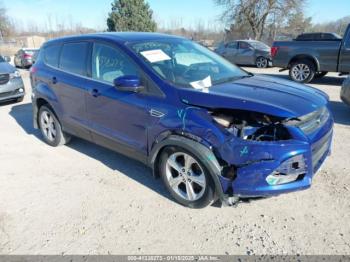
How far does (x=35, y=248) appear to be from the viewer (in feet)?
9.53

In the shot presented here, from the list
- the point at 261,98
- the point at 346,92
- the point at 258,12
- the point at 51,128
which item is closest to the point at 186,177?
the point at 261,98

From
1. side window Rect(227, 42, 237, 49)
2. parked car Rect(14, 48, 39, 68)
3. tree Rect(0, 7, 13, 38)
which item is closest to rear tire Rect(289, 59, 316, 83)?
side window Rect(227, 42, 237, 49)

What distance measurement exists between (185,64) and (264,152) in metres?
1.64

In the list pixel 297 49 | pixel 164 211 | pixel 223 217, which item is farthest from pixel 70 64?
pixel 297 49

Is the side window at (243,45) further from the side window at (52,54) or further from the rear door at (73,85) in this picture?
the rear door at (73,85)

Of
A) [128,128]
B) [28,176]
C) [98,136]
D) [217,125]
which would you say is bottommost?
[28,176]

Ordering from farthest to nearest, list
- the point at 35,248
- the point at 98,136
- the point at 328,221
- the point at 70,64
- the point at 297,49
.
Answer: the point at 297,49 < the point at 70,64 < the point at 98,136 < the point at 328,221 < the point at 35,248

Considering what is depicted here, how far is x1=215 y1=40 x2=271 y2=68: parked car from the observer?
15.9 meters

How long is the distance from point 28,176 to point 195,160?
255 centimetres

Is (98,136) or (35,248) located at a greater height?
(98,136)

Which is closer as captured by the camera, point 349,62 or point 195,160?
point 195,160

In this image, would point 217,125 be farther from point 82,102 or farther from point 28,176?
point 28,176

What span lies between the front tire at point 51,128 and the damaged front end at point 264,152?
10.4 ft

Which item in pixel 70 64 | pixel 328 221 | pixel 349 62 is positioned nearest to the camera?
pixel 328 221
